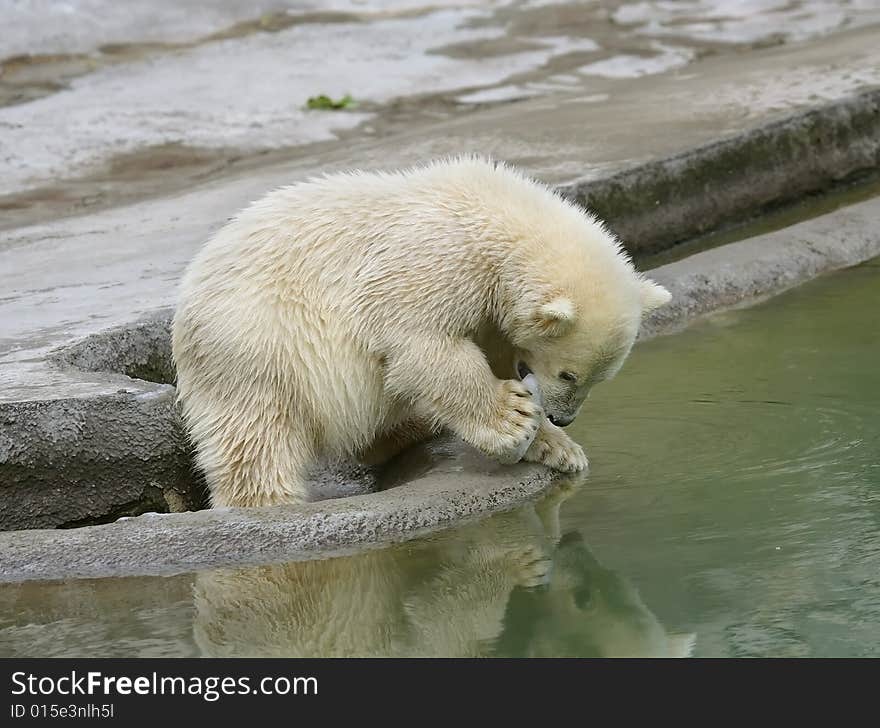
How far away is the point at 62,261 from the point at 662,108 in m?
3.10

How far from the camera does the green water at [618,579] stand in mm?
2734

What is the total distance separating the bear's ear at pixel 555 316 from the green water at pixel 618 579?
42 centimetres

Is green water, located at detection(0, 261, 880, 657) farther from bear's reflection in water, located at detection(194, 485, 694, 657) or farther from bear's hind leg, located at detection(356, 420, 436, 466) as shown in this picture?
bear's hind leg, located at detection(356, 420, 436, 466)

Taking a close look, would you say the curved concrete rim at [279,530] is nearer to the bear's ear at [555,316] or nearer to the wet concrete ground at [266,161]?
the bear's ear at [555,316]

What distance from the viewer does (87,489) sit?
3535 millimetres

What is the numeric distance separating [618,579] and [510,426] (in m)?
0.62

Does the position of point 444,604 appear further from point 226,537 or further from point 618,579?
point 226,537

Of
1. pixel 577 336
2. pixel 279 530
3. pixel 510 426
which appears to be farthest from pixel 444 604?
pixel 577 336

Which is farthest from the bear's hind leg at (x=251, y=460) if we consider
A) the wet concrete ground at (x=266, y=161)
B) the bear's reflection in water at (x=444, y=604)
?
the wet concrete ground at (x=266, y=161)

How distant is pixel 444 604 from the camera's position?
2959mm

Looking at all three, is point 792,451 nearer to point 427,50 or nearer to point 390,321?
point 390,321

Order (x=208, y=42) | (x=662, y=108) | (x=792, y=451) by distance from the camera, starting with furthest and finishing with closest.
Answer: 1. (x=208, y=42)
2. (x=662, y=108)
3. (x=792, y=451)

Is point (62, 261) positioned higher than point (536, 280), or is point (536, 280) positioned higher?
point (536, 280)

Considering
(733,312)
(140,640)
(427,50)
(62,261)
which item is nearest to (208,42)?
(427,50)
